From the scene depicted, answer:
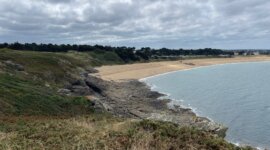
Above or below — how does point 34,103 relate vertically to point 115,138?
below

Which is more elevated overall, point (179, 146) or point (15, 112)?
point (179, 146)

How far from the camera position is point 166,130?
13.5m

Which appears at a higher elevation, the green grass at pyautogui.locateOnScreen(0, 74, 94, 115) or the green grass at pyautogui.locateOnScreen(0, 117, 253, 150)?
the green grass at pyautogui.locateOnScreen(0, 117, 253, 150)

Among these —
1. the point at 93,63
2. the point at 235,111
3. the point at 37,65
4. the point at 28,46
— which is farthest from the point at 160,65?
the point at 235,111

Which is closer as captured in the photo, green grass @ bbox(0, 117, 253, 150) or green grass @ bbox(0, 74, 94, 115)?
green grass @ bbox(0, 117, 253, 150)

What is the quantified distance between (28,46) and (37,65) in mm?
92175

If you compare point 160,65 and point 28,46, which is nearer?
point 28,46

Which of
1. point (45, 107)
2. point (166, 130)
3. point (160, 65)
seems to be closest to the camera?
point (166, 130)

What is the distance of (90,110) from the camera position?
34.7 m

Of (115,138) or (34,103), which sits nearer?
(115,138)

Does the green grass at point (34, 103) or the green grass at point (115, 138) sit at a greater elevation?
the green grass at point (115, 138)

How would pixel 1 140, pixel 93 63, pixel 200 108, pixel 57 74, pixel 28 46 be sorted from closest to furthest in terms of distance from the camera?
pixel 1 140, pixel 200 108, pixel 57 74, pixel 93 63, pixel 28 46

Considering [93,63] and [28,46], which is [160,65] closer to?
[93,63]

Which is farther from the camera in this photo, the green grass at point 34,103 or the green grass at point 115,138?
the green grass at point 34,103
